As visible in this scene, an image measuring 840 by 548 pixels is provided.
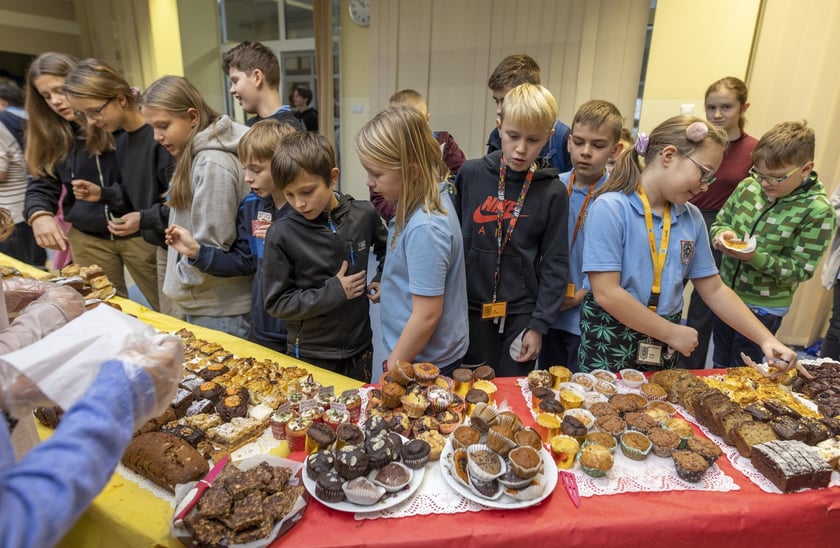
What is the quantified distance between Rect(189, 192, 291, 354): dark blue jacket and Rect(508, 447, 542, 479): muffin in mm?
1400

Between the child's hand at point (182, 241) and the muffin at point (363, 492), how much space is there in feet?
4.83

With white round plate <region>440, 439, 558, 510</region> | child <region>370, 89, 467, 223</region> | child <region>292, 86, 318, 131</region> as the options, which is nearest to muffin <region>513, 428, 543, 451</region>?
white round plate <region>440, 439, 558, 510</region>

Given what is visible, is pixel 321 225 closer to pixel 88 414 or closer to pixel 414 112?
pixel 414 112

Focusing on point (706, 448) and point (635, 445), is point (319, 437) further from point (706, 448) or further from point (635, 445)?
point (706, 448)

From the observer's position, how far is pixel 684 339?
1678 mm

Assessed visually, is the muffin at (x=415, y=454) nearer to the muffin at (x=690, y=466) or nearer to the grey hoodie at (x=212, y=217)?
the muffin at (x=690, y=466)

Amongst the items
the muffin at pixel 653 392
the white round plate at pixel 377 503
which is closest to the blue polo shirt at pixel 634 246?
the muffin at pixel 653 392

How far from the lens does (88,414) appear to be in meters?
0.70

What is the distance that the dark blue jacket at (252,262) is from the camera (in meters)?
2.19

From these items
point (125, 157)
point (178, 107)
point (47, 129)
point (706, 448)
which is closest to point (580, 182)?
point (706, 448)

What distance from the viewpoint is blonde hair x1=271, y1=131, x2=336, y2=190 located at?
1.74m

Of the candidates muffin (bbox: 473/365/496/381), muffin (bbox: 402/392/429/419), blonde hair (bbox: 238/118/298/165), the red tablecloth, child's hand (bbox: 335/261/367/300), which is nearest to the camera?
the red tablecloth

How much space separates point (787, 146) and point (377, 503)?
257 centimetres

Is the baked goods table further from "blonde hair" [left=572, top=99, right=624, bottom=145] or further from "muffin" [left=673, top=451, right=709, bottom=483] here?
"blonde hair" [left=572, top=99, right=624, bottom=145]
